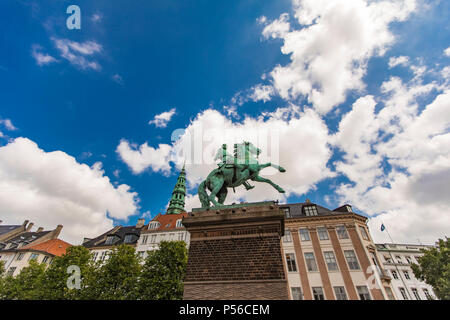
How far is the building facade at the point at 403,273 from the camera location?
34969mm

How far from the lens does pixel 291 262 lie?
25.4 m

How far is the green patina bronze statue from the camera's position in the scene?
7.33 m

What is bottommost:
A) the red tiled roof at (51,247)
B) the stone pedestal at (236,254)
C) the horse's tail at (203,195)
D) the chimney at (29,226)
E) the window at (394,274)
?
the stone pedestal at (236,254)

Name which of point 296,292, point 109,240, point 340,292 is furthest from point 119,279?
point 340,292

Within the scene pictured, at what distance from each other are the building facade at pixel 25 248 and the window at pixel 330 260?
46460 millimetres

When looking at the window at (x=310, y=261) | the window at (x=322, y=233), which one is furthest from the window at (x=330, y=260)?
the window at (x=322, y=233)

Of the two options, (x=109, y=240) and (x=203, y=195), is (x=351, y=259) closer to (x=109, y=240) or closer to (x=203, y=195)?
(x=203, y=195)

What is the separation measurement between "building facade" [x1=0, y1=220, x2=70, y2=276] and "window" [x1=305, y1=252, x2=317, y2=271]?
145 feet

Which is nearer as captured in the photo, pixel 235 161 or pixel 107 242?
pixel 235 161

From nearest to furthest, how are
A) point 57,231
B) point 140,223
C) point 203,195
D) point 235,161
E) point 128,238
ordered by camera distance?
1. point 203,195
2. point 235,161
3. point 128,238
4. point 140,223
5. point 57,231

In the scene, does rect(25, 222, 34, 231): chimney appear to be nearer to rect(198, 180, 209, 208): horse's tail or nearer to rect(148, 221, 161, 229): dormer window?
rect(148, 221, 161, 229): dormer window

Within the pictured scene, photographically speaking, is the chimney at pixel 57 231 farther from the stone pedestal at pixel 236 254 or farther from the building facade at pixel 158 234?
the stone pedestal at pixel 236 254

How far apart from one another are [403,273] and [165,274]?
4193 centimetres
